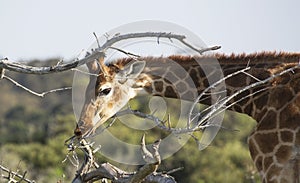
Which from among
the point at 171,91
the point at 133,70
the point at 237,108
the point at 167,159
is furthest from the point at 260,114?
the point at 167,159

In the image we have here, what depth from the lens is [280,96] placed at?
7102 millimetres

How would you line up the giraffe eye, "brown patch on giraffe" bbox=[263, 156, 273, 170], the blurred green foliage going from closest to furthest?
"brown patch on giraffe" bbox=[263, 156, 273, 170] < the giraffe eye < the blurred green foliage

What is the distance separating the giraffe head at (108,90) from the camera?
8.07m

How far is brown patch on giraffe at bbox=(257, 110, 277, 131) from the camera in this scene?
7.03 metres

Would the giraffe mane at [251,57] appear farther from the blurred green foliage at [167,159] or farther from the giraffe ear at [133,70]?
the blurred green foliage at [167,159]

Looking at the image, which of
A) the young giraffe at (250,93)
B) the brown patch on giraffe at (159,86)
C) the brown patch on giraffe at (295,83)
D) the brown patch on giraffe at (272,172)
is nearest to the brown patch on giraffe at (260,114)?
the young giraffe at (250,93)

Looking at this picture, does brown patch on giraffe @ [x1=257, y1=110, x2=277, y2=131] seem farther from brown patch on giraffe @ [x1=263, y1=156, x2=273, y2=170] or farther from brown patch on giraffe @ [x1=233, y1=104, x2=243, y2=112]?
brown patch on giraffe @ [x1=233, y1=104, x2=243, y2=112]

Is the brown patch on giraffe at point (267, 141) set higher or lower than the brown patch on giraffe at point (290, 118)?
lower

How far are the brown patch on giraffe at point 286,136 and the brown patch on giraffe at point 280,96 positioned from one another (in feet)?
0.86

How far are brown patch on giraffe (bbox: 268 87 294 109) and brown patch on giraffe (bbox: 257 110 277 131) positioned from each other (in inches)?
2.8

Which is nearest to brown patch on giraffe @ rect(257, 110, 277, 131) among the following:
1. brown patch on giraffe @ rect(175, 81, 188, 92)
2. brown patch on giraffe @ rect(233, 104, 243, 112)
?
A: brown patch on giraffe @ rect(233, 104, 243, 112)

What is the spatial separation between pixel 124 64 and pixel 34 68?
10.8ft

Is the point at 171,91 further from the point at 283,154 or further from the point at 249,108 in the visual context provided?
the point at 283,154

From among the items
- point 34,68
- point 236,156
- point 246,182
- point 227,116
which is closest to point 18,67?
point 34,68
